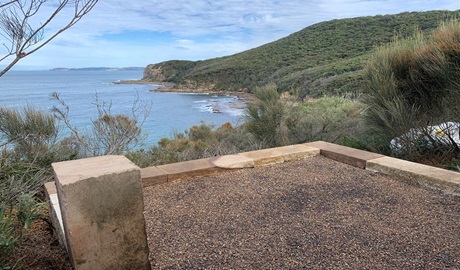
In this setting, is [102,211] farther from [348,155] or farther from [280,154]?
[348,155]

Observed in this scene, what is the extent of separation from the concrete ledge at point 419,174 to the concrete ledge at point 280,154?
80 centimetres

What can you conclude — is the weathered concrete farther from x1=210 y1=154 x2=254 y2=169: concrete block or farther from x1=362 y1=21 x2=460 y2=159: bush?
x1=362 y1=21 x2=460 y2=159: bush

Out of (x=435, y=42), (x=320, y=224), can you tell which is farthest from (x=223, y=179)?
(x=435, y=42)

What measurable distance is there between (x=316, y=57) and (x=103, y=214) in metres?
28.6

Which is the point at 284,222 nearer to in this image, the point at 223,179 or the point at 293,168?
the point at 223,179

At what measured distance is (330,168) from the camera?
4023 millimetres

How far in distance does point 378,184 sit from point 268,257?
1.87m

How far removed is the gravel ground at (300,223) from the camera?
2.15 meters

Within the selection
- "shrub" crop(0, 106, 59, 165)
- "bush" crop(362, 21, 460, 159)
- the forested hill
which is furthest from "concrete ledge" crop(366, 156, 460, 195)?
the forested hill

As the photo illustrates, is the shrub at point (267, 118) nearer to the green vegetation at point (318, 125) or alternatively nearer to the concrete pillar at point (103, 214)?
the green vegetation at point (318, 125)

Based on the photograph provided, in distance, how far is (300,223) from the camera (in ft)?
8.74

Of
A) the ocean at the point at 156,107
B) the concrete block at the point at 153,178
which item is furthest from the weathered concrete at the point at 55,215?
the ocean at the point at 156,107

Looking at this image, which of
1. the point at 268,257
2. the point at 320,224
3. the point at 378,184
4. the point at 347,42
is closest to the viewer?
the point at 268,257

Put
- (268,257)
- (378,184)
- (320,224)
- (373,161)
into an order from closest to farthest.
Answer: (268,257), (320,224), (378,184), (373,161)
